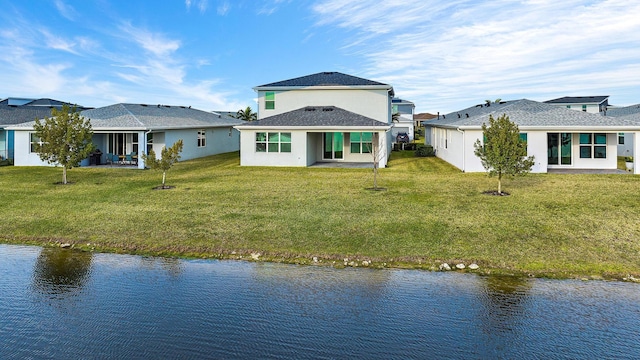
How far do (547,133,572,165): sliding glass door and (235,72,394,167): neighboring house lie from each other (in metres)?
9.69

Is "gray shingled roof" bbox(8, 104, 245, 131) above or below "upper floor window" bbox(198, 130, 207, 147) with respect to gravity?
above

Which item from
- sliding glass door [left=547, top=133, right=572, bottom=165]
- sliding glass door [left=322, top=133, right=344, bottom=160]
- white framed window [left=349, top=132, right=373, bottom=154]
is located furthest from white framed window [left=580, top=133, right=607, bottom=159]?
sliding glass door [left=322, top=133, right=344, bottom=160]

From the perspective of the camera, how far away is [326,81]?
35688 millimetres

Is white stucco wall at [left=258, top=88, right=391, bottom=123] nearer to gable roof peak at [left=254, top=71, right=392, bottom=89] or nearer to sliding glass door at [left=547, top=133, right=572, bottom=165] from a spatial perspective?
gable roof peak at [left=254, top=71, right=392, bottom=89]

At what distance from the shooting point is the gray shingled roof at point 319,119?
95.9ft

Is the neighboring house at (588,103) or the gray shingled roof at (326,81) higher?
the neighboring house at (588,103)

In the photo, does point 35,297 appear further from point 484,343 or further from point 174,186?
point 174,186

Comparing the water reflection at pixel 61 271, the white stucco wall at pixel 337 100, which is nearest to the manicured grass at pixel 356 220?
the water reflection at pixel 61 271

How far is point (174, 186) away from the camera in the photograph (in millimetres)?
21250

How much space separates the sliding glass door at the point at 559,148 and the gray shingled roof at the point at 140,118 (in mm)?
24739

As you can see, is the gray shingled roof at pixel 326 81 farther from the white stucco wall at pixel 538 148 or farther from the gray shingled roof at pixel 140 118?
the white stucco wall at pixel 538 148

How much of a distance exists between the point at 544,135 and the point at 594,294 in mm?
17763

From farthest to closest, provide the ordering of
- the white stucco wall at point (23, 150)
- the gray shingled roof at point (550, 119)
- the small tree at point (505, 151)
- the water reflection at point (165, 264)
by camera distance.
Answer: the white stucco wall at point (23, 150) → the gray shingled roof at point (550, 119) → the small tree at point (505, 151) → the water reflection at point (165, 264)

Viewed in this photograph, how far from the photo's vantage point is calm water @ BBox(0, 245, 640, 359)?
7.23m
